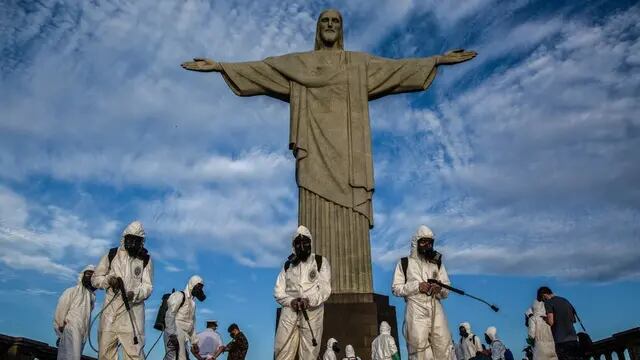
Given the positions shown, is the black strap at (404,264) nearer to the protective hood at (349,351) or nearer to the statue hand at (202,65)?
the protective hood at (349,351)

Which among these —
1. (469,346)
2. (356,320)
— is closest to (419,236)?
(356,320)

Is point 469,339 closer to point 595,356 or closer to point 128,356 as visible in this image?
point 595,356

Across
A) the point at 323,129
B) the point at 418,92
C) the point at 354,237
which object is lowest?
the point at 354,237

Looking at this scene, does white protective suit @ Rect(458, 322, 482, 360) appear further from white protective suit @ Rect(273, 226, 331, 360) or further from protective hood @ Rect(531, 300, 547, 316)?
white protective suit @ Rect(273, 226, 331, 360)

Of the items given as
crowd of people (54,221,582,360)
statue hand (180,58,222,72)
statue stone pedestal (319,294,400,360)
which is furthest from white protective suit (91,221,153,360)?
statue hand (180,58,222,72)

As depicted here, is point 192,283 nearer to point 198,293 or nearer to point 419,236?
point 198,293

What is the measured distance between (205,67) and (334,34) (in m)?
3.58

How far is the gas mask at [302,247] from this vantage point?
866 cm

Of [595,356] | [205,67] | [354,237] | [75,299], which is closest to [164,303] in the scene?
[75,299]

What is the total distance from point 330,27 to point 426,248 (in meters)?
8.31

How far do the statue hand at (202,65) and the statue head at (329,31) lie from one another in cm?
281

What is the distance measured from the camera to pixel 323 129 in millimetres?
14117

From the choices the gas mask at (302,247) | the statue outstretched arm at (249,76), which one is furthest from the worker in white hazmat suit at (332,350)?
the statue outstretched arm at (249,76)

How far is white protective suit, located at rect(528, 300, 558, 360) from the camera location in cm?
1270
